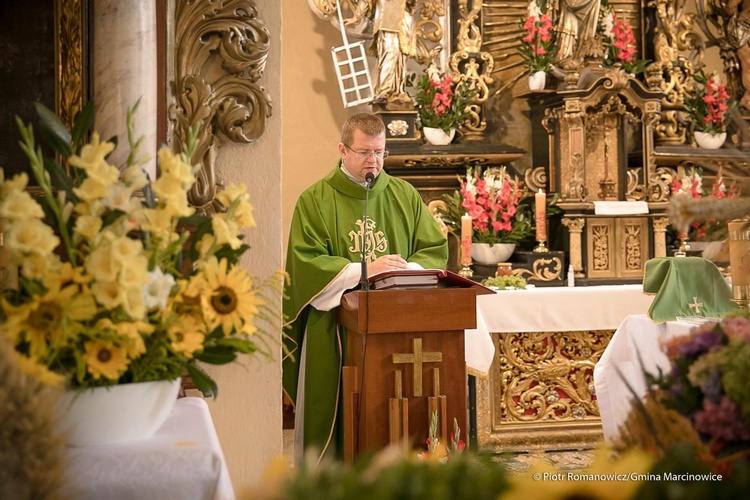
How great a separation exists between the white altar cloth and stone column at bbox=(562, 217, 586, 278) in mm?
580

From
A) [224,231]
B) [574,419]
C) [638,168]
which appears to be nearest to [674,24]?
[638,168]

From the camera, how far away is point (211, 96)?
3666 mm

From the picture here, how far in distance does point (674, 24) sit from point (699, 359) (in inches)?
279

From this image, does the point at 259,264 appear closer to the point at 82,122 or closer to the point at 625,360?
the point at 82,122

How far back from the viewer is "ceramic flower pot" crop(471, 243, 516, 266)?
6.94m

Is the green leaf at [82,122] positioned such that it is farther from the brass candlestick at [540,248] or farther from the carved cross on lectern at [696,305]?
the brass candlestick at [540,248]

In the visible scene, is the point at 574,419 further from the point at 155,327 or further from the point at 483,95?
the point at 155,327

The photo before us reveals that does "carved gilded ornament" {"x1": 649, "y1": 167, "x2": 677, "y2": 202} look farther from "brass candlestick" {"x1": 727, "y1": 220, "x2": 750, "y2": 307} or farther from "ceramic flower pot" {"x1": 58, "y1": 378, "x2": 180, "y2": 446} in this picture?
"ceramic flower pot" {"x1": 58, "y1": 378, "x2": 180, "y2": 446}

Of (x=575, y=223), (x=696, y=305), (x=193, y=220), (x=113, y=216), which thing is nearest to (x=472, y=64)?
(x=575, y=223)

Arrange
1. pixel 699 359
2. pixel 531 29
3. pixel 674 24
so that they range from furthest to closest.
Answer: pixel 674 24, pixel 531 29, pixel 699 359

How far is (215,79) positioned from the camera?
3721 mm

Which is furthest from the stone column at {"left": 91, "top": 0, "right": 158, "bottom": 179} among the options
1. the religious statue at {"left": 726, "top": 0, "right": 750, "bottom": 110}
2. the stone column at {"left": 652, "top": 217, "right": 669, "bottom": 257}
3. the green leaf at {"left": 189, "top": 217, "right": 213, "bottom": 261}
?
the religious statue at {"left": 726, "top": 0, "right": 750, "bottom": 110}

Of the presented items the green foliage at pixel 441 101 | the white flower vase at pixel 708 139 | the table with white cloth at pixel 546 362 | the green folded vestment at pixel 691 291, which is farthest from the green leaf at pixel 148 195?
the white flower vase at pixel 708 139

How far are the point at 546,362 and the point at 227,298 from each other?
184 inches
